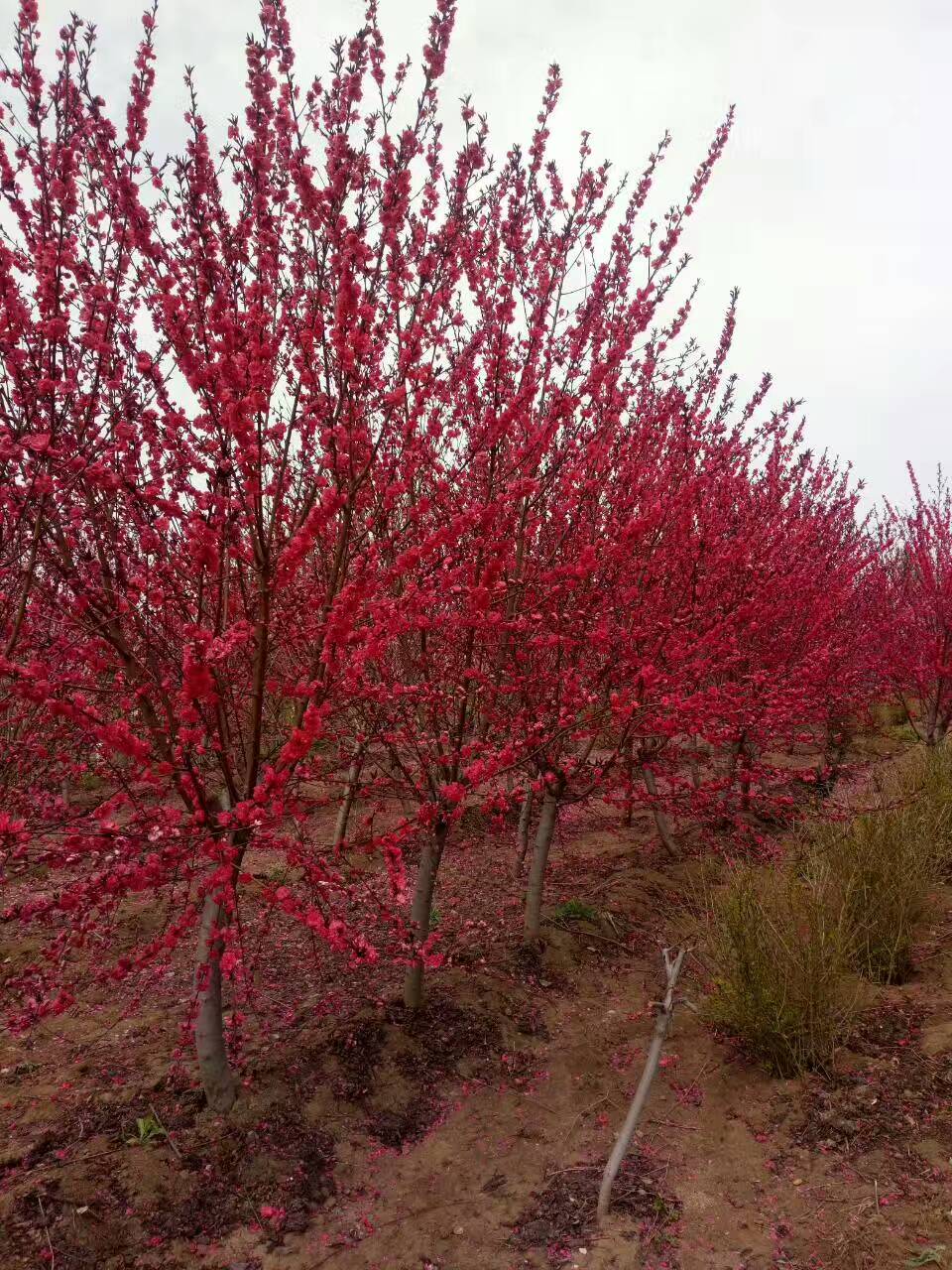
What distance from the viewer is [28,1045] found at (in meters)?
4.41

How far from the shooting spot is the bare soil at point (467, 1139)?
300cm

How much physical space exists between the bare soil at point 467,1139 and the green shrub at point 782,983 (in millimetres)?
161

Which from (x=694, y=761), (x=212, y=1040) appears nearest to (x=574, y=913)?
(x=694, y=761)

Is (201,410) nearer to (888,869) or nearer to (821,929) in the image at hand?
(821,929)

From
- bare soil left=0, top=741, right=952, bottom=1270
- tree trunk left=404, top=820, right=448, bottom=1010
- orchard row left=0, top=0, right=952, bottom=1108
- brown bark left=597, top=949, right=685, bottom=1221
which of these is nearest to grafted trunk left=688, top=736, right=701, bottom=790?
orchard row left=0, top=0, right=952, bottom=1108

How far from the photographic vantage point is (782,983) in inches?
158

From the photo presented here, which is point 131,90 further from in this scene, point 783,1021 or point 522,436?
point 783,1021

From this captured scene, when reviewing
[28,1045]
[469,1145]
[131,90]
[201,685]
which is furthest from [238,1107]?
[131,90]

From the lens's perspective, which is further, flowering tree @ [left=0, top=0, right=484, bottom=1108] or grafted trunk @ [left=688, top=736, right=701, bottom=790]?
grafted trunk @ [left=688, top=736, right=701, bottom=790]

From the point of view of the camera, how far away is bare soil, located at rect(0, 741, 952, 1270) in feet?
9.86

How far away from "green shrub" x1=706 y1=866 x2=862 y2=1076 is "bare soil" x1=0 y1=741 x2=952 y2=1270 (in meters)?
0.16

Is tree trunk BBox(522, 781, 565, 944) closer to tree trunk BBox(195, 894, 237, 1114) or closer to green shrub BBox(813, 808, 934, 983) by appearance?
green shrub BBox(813, 808, 934, 983)

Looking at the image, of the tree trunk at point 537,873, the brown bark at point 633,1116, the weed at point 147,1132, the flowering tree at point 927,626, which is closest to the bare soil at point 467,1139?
the weed at point 147,1132

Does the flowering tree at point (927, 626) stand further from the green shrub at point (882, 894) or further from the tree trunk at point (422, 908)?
the tree trunk at point (422, 908)
